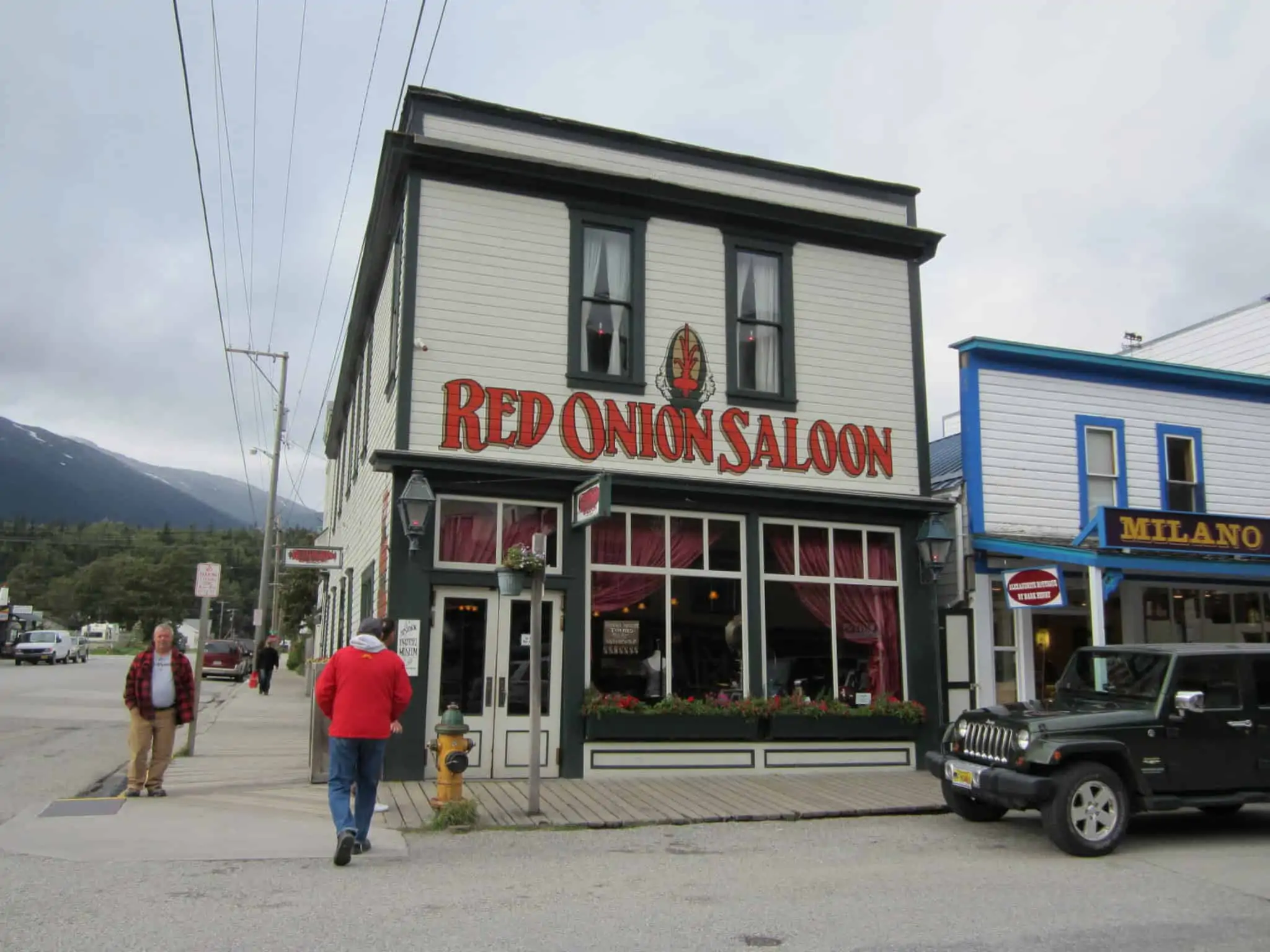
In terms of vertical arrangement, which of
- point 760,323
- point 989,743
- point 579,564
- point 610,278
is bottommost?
point 989,743

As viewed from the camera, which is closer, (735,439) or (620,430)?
(620,430)

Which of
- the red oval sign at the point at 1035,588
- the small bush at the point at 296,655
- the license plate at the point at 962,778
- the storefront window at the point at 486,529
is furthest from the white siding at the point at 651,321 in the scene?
the small bush at the point at 296,655

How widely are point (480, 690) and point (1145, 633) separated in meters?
10.7

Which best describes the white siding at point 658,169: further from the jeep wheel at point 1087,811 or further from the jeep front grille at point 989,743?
the jeep wheel at point 1087,811

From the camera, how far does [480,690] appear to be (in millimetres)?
12055

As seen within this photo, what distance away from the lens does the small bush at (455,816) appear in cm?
912

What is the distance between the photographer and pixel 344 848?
7.55 meters

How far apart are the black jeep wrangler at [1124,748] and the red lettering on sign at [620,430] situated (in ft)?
16.6

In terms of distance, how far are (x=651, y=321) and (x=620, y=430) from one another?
5.00 ft

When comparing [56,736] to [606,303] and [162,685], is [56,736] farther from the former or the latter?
[606,303]

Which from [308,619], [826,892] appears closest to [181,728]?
[826,892]

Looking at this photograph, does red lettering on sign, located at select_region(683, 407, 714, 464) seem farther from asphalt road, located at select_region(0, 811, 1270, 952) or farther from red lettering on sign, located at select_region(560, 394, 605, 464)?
asphalt road, located at select_region(0, 811, 1270, 952)

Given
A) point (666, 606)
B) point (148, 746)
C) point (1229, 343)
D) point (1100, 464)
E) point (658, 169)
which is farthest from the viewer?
point (1229, 343)

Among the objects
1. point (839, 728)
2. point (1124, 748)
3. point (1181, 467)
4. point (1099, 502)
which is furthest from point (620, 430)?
point (1181, 467)
